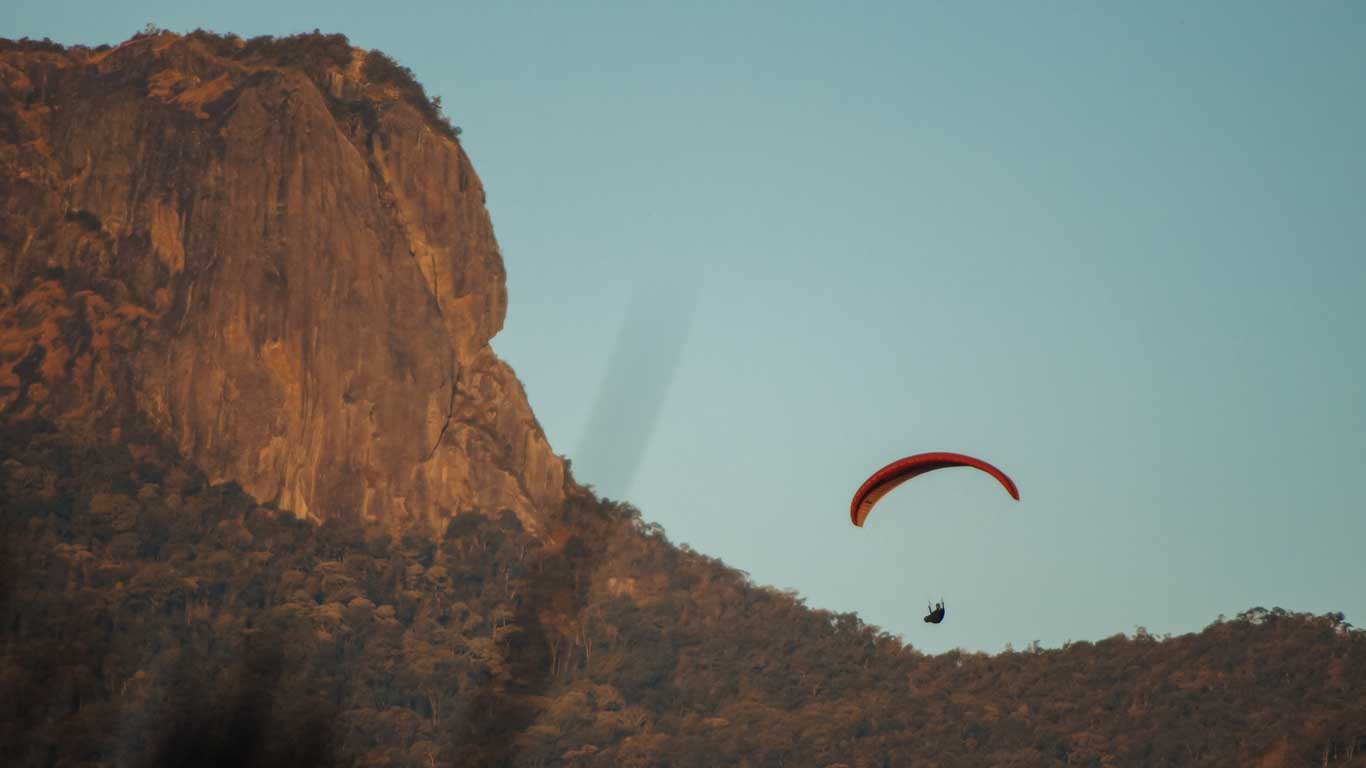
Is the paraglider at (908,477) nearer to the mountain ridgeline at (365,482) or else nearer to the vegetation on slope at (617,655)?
the vegetation on slope at (617,655)

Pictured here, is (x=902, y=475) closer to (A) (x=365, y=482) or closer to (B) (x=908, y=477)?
(B) (x=908, y=477)

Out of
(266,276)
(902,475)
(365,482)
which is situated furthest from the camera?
(266,276)

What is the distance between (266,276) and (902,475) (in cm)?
10601

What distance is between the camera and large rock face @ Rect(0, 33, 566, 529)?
12075cm

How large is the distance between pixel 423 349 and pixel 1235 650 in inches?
2322

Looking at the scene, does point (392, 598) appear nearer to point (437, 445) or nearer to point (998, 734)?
point (437, 445)

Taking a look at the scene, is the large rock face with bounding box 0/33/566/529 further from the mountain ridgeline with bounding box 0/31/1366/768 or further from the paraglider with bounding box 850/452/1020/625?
the paraglider with bounding box 850/452/1020/625

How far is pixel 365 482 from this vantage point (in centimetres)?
12269

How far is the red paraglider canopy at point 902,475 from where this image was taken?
2156 centimetres

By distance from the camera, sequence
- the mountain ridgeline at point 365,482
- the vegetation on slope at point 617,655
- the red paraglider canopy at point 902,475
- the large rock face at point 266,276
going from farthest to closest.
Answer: the large rock face at point 266,276, the mountain ridgeline at point 365,482, the vegetation on slope at point 617,655, the red paraglider canopy at point 902,475

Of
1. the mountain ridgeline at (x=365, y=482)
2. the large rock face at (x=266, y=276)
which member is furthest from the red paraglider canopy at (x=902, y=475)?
the large rock face at (x=266, y=276)

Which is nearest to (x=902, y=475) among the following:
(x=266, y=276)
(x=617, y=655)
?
(x=617, y=655)

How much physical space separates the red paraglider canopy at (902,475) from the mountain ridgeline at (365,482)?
6320 centimetres

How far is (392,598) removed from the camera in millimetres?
117812
